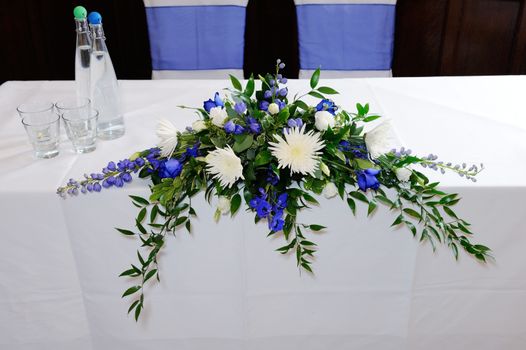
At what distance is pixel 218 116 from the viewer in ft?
3.01

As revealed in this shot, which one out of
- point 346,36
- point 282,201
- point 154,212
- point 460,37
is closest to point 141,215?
point 154,212

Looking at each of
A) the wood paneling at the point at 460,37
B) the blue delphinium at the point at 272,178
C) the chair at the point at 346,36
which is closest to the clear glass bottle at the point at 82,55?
the blue delphinium at the point at 272,178

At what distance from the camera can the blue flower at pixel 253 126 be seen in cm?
89

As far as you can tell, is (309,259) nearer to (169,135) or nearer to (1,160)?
(169,135)

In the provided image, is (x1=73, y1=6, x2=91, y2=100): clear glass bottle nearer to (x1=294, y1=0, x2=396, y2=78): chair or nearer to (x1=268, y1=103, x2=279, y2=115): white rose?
(x1=268, y1=103, x2=279, y2=115): white rose

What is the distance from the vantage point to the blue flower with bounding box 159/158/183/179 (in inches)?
35.2

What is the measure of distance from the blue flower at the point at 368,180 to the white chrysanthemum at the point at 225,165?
19cm

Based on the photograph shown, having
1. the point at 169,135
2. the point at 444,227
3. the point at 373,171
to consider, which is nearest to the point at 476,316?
the point at 444,227

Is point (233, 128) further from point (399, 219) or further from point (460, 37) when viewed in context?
point (460, 37)

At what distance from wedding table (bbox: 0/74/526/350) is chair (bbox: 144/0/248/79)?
865 millimetres

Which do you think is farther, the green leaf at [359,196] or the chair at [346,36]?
the chair at [346,36]

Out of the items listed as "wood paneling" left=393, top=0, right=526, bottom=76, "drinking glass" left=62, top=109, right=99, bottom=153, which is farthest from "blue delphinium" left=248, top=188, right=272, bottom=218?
"wood paneling" left=393, top=0, right=526, bottom=76

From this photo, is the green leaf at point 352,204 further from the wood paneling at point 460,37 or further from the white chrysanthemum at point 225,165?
the wood paneling at point 460,37

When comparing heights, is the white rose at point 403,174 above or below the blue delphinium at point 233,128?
below
